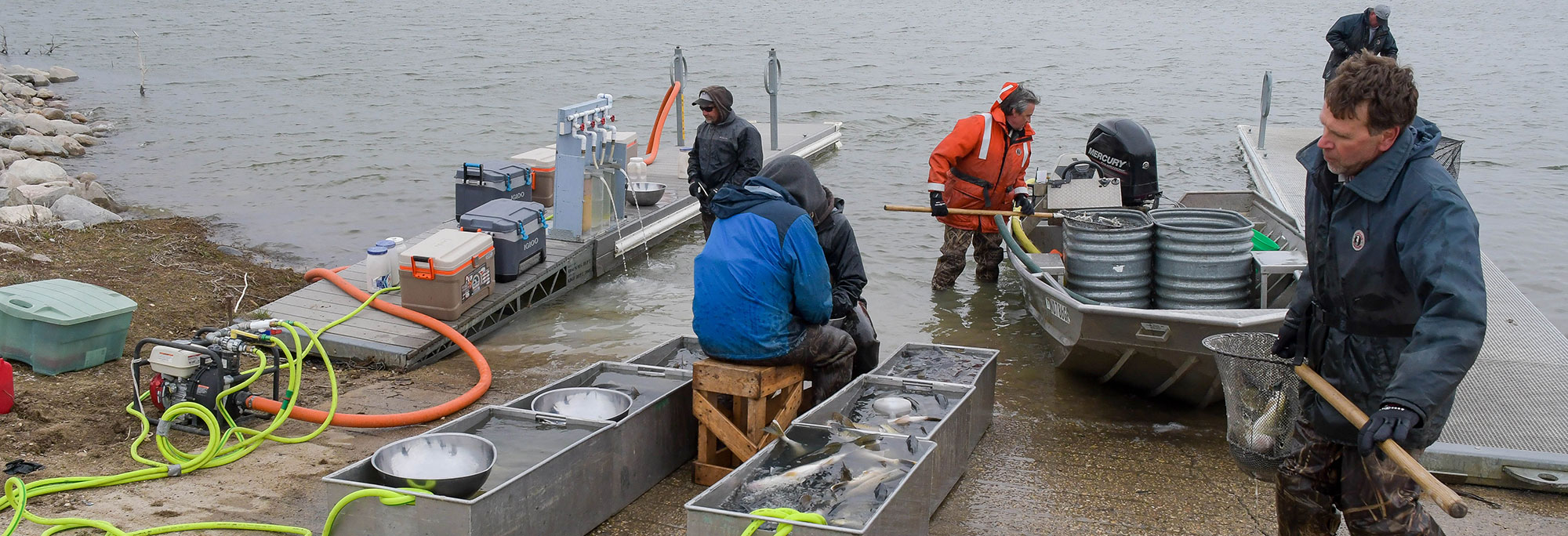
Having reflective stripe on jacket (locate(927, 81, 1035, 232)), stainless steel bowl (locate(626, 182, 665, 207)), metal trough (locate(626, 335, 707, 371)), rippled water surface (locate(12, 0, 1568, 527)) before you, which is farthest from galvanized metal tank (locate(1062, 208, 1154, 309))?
stainless steel bowl (locate(626, 182, 665, 207))

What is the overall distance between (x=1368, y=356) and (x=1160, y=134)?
52.8 feet

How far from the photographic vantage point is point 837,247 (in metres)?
5.50

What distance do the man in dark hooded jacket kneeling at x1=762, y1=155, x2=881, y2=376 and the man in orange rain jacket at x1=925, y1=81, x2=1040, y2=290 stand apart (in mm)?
2081

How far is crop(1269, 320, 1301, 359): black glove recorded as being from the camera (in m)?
3.52

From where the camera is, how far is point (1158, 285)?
624 cm

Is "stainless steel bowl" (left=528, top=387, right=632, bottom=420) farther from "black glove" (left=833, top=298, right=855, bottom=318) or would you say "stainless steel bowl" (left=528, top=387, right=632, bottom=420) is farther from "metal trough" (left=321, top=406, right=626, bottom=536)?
"black glove" (left=833, top=298, right=855, bottom=318)

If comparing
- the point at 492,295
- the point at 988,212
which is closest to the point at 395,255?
the point at 492,295

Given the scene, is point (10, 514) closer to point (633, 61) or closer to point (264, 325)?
point (264, 325)

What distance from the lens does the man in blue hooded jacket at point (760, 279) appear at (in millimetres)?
4777

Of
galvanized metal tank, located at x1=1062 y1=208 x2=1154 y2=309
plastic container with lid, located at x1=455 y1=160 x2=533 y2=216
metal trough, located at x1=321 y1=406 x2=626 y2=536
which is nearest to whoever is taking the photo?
metal trough, located at x1=321 y1=406 x2=626 y2=536

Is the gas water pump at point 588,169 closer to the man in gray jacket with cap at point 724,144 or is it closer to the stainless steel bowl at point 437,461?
the man in gray jacket with cap at point 724,144

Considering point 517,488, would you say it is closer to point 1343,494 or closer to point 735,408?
point 735,408

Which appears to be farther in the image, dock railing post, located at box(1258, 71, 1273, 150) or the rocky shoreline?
dock railing post, located at box(1258, 71, 1273, 150)

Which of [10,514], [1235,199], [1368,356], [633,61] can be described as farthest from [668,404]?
[633,61]
